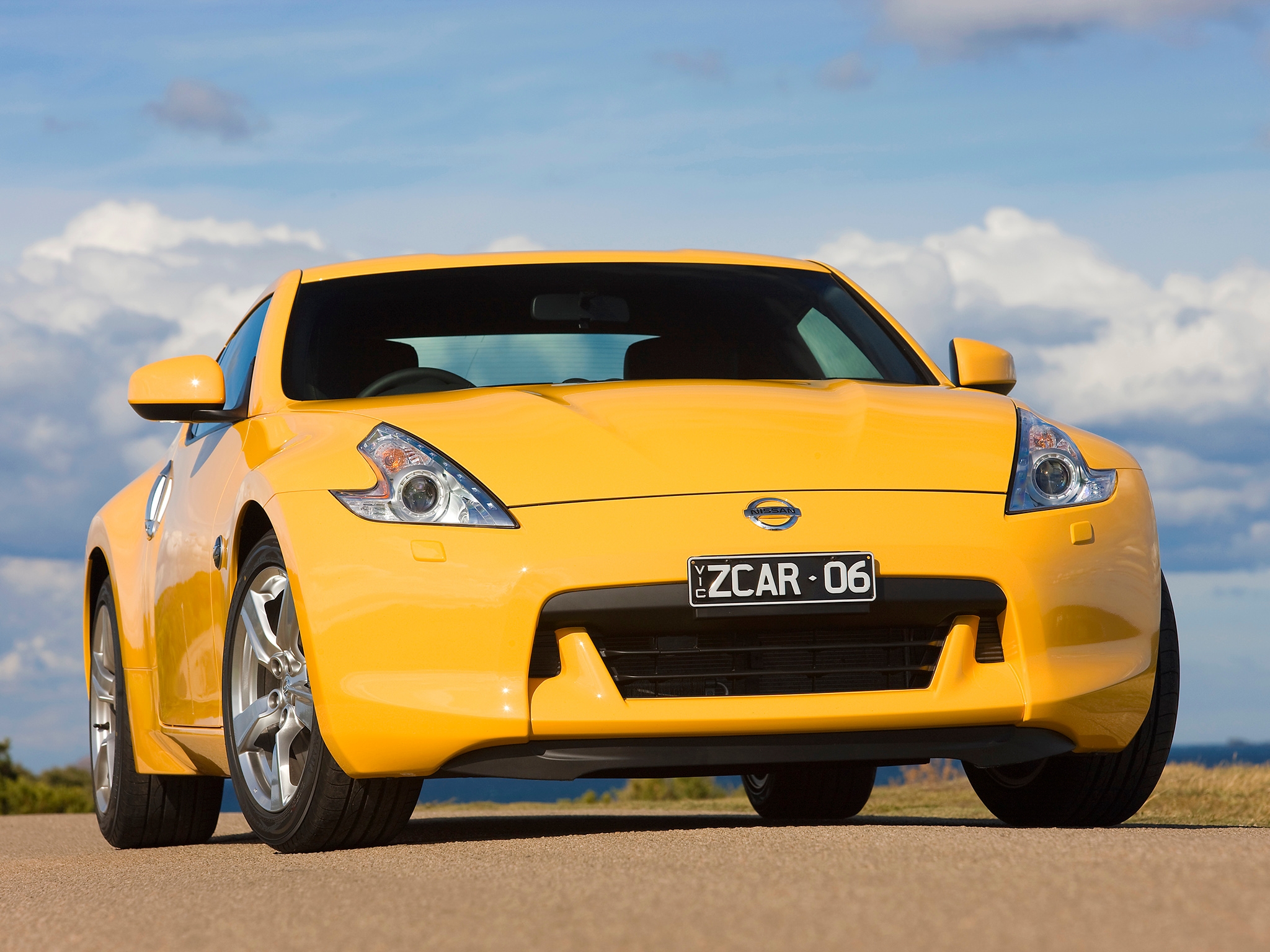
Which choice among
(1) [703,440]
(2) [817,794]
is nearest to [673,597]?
(1) [703,440]

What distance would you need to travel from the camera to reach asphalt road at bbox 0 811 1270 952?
268 centimetres

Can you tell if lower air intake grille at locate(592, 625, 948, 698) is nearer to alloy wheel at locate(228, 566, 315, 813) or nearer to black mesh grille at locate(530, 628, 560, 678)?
black mesh grille at locate(530, 628, 560, 678)

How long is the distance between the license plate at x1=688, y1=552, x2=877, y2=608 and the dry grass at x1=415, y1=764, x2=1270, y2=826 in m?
2.26

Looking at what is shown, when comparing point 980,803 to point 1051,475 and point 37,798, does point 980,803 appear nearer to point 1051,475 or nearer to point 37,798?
point 1051,475

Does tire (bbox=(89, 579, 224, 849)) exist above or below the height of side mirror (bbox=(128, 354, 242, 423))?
below

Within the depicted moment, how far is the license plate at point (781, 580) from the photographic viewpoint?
402 centimetres

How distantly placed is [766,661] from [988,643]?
55 centimetres

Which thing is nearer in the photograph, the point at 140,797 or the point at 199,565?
the point at 199,565

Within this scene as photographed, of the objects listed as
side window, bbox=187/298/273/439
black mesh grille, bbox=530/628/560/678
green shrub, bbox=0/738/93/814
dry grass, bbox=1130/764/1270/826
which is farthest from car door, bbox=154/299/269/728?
green shrub, bbox=0/738/93/814

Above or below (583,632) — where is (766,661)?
below

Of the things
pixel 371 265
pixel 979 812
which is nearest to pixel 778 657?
pixel 371 265

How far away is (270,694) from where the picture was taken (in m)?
4.50

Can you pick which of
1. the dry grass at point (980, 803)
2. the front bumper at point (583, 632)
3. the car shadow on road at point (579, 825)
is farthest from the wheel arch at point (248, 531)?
the dry grass at point (980, 803)

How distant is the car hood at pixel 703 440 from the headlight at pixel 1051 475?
0.14 ft
